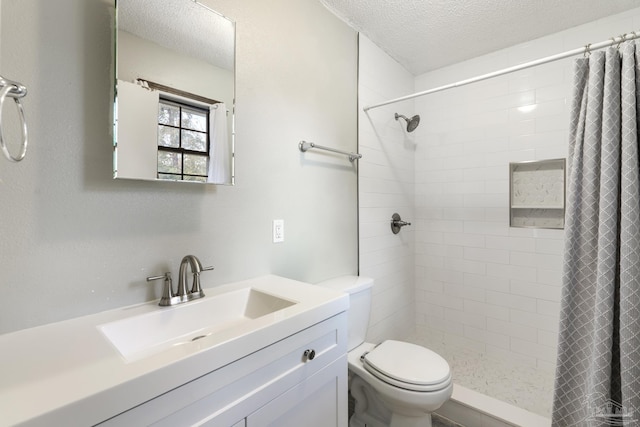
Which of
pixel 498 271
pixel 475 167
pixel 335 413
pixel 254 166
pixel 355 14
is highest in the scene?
pixel 355 14

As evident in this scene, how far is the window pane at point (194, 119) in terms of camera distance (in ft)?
3.72

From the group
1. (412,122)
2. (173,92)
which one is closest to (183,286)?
(173,92)

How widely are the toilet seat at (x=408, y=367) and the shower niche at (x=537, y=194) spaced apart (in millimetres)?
1315

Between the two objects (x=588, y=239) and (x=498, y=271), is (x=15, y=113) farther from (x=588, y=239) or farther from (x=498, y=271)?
(x=498, y=271)

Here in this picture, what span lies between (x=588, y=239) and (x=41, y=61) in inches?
80.3

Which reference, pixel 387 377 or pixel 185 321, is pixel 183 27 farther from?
pixel 387 377

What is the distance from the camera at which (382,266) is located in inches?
86.9

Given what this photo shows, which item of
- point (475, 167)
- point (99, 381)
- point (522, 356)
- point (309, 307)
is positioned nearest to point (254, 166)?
point (309, 307)

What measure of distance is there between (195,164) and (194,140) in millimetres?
98

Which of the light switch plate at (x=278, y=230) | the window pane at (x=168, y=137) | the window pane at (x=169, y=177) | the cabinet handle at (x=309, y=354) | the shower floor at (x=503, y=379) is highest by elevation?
the window pane at (x=168, y=137)

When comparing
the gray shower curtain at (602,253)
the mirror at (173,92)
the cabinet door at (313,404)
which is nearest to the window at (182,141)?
the mirror at (173,92)

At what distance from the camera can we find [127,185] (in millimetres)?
1019

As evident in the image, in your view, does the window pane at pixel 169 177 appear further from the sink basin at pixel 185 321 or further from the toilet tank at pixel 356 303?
the toilet tank at pixel 356 303

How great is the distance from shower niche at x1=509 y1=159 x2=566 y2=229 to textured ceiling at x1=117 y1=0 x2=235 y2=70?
2.12 metres
